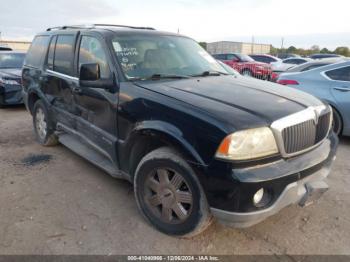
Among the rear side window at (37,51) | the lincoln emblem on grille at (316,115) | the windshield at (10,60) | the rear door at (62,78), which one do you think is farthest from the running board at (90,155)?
the windshield at (10,60)

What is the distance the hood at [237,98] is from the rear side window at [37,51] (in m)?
2.62

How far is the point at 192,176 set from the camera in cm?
243

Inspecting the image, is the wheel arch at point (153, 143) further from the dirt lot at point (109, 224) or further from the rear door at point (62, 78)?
the rear door at point (62, 78)

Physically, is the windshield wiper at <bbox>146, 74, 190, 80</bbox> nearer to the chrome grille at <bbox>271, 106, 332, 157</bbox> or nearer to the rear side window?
the chrome grille at <bbox>271, 106, 332, 157</bbox>

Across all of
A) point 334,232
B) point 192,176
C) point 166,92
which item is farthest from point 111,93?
point 334,232

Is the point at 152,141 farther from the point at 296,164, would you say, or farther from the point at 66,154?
the point at 66,154

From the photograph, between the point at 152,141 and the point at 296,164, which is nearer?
the point at 296,164

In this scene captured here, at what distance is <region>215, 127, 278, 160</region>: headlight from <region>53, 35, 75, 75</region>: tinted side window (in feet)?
8.50

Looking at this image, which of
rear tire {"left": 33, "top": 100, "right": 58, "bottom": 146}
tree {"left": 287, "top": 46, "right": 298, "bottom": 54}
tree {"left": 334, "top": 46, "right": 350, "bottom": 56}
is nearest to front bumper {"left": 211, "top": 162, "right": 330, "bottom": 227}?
rear tire {"left": 33, "top": 100, "right": 58, "bottom": 146}

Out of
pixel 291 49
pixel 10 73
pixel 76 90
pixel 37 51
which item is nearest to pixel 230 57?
pixel 10 73

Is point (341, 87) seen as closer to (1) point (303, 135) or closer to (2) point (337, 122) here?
(2) point (337, 122)

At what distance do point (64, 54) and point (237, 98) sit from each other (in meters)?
2.65

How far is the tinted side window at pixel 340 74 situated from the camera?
17.5 feet

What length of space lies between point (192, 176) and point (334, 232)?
1553mm
